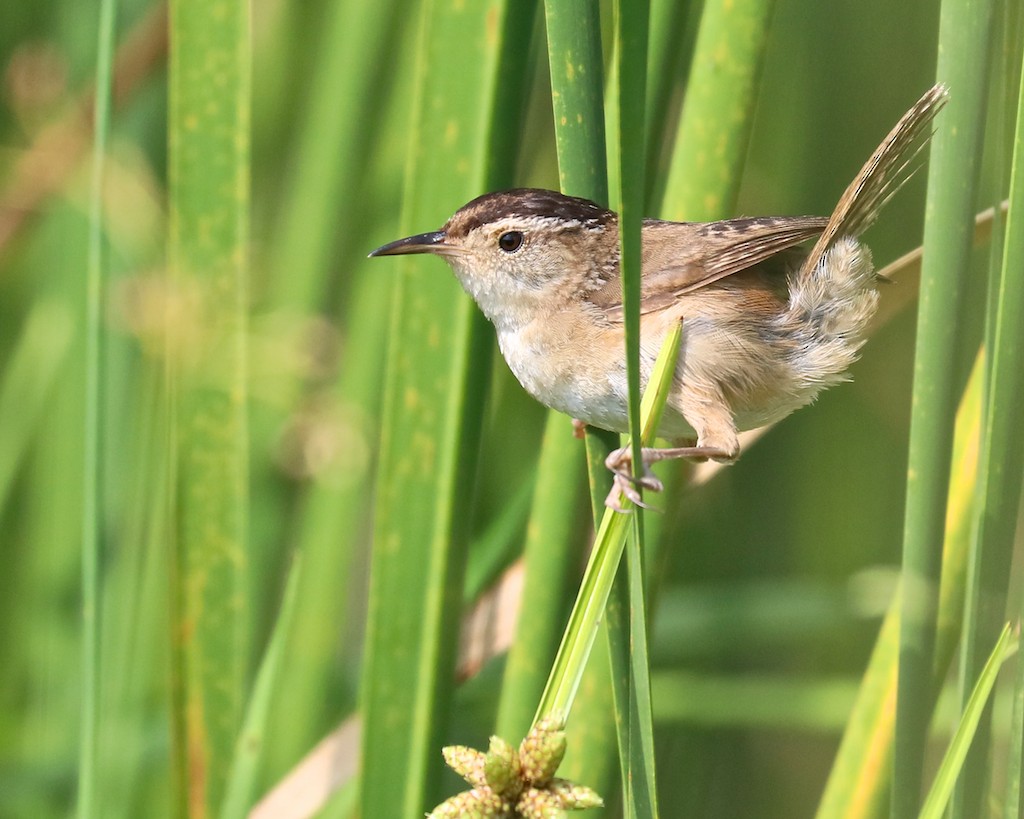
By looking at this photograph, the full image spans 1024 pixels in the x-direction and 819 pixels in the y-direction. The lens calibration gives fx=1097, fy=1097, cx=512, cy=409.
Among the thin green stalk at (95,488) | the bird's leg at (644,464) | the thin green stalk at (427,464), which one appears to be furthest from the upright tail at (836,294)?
the thin green stalk at (95,488)

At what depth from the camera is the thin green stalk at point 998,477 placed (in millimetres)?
1272

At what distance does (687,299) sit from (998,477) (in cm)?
67

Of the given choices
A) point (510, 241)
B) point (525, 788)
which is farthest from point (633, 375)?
point (510, 241)

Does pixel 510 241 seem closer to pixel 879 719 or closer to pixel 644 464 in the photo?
pixel 644 464

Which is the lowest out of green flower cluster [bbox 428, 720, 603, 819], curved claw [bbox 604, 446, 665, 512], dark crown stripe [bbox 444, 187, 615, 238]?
green flower cluster [bbox 428, 720, 603, 819]

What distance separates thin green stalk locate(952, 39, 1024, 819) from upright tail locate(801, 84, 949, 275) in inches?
6.5

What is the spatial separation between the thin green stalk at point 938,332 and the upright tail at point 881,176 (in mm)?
88

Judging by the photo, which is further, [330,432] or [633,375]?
[330,432]

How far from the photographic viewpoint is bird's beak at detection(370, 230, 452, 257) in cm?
169

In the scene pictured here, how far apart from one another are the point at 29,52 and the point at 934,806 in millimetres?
2495

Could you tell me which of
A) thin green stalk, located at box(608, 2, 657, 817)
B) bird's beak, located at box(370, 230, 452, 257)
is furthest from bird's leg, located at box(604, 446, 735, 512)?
bird's beak, located at box(370, 230, 452, 257)

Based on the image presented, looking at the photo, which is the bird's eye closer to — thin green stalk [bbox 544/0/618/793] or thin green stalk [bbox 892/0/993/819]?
thin green stalk [bbox 544/0/618/793]

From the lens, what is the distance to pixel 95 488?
1.58 m

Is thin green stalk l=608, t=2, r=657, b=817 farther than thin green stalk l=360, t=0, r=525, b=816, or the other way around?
thin green stalk l=360, t=0, r=525, b=816
